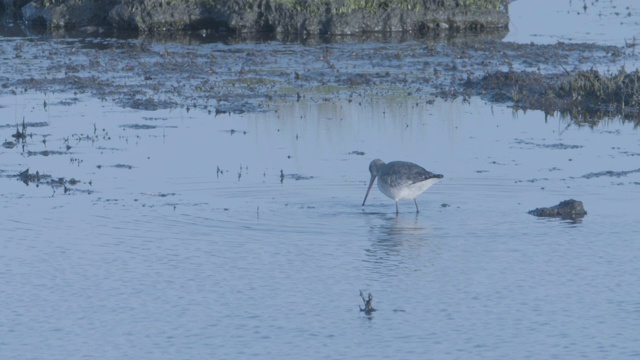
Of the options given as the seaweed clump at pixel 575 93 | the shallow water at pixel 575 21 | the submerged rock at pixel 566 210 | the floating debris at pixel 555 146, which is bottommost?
the submerged rock at pixel 566 210

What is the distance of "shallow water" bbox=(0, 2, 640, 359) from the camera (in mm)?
8648

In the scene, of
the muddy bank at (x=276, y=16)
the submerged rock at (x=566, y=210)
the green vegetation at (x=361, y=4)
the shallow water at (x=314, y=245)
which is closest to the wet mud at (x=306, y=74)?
the muddy bank at (x=276, y=16)

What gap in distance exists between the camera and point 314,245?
35.9 feet

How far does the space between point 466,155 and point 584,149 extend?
1.54m

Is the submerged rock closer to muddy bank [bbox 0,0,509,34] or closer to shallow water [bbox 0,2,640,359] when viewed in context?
shallow water [bbox 0,2,640,359]

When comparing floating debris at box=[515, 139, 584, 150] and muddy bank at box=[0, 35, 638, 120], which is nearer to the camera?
floating debris at box=[515, 139, 584, 150]

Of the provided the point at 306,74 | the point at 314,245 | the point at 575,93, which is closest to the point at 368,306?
the point at 314,245

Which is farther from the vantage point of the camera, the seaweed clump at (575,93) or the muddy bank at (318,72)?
the muddy bank at (318,72)

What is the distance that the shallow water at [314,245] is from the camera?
8.64m

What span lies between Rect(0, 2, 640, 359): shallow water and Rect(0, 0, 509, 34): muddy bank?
8.12 meters

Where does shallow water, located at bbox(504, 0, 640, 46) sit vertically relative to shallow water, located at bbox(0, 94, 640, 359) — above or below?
above

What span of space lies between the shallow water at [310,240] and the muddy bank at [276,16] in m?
8.12

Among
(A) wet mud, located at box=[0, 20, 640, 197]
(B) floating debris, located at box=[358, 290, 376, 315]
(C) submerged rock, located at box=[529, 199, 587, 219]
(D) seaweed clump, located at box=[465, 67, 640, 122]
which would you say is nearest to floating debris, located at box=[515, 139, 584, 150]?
(A) wet mud, located at box=[0, 20, 640, 197]

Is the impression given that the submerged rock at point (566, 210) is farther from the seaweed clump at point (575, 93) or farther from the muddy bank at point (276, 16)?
the muddy bank at point (276, 16)
